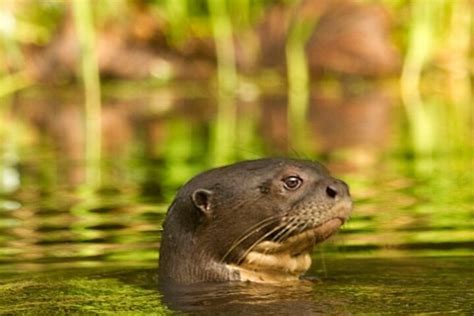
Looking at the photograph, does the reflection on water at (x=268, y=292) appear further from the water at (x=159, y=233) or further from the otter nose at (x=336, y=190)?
the otter nose at (x=336, y=190)

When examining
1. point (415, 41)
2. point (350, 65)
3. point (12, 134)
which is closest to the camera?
point (12, 134)

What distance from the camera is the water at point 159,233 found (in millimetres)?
6469

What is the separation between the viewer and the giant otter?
22.9 ft

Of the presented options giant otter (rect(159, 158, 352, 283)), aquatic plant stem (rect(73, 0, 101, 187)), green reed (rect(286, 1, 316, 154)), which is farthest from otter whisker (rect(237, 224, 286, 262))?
green reed (rect(286, 1, 316, 154))

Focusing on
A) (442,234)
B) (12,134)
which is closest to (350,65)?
(12,134)

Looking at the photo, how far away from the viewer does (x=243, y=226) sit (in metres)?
7.03

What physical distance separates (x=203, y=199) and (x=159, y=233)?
2.13 meters

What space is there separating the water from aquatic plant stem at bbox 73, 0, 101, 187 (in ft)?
0.36

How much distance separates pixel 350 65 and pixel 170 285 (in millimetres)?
16866

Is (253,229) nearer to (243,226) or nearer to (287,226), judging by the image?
(243,226)

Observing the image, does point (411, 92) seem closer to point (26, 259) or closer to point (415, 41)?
point (415, 41)

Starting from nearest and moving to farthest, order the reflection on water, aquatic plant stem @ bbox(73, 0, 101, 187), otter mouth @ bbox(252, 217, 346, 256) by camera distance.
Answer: the reflection on water, otter mouth @ bbox(252, 217, 346, 256), aquatic plant stem @ bbox(73, 0, 101, 187)

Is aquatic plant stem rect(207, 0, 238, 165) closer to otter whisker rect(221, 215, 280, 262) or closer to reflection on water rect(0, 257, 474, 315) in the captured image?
reflection on water rect(0, 257, 474, 315)

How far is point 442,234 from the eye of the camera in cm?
861
